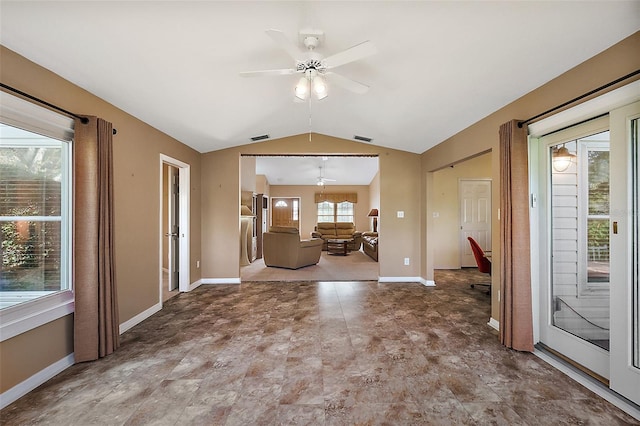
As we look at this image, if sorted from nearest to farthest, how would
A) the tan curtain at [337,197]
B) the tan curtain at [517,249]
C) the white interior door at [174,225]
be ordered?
the tan curtain at [517,249] → the white interior door at [174,225] → the tan curtain at [337,197]

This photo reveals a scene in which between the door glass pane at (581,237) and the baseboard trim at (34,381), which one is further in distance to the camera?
the door glass pane at (581,237)

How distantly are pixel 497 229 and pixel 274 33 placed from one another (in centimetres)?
298

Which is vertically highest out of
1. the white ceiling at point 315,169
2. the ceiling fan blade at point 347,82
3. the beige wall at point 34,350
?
the white ceiling at point 315,169

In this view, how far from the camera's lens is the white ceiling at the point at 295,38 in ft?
5.91

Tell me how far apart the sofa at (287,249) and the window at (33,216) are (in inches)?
166

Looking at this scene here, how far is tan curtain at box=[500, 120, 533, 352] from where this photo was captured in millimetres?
2594

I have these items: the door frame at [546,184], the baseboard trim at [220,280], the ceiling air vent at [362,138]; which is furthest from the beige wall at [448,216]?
the baseboard trim at [220,280]

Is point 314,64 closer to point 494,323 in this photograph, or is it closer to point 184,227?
point 494,323

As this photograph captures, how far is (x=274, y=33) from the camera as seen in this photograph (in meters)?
1.69

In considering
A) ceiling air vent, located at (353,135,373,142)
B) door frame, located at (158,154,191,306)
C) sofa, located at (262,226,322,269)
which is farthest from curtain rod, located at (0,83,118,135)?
sofa, located at (262,226,322,269)

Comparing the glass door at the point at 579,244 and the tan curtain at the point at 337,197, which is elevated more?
the tan curtain at the point at 337,197

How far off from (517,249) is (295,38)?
8.58 ft

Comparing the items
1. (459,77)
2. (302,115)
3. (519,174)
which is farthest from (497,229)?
(302,115)

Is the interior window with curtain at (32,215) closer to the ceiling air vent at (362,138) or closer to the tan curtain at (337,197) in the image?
the ceiling air vent at (362,138)
